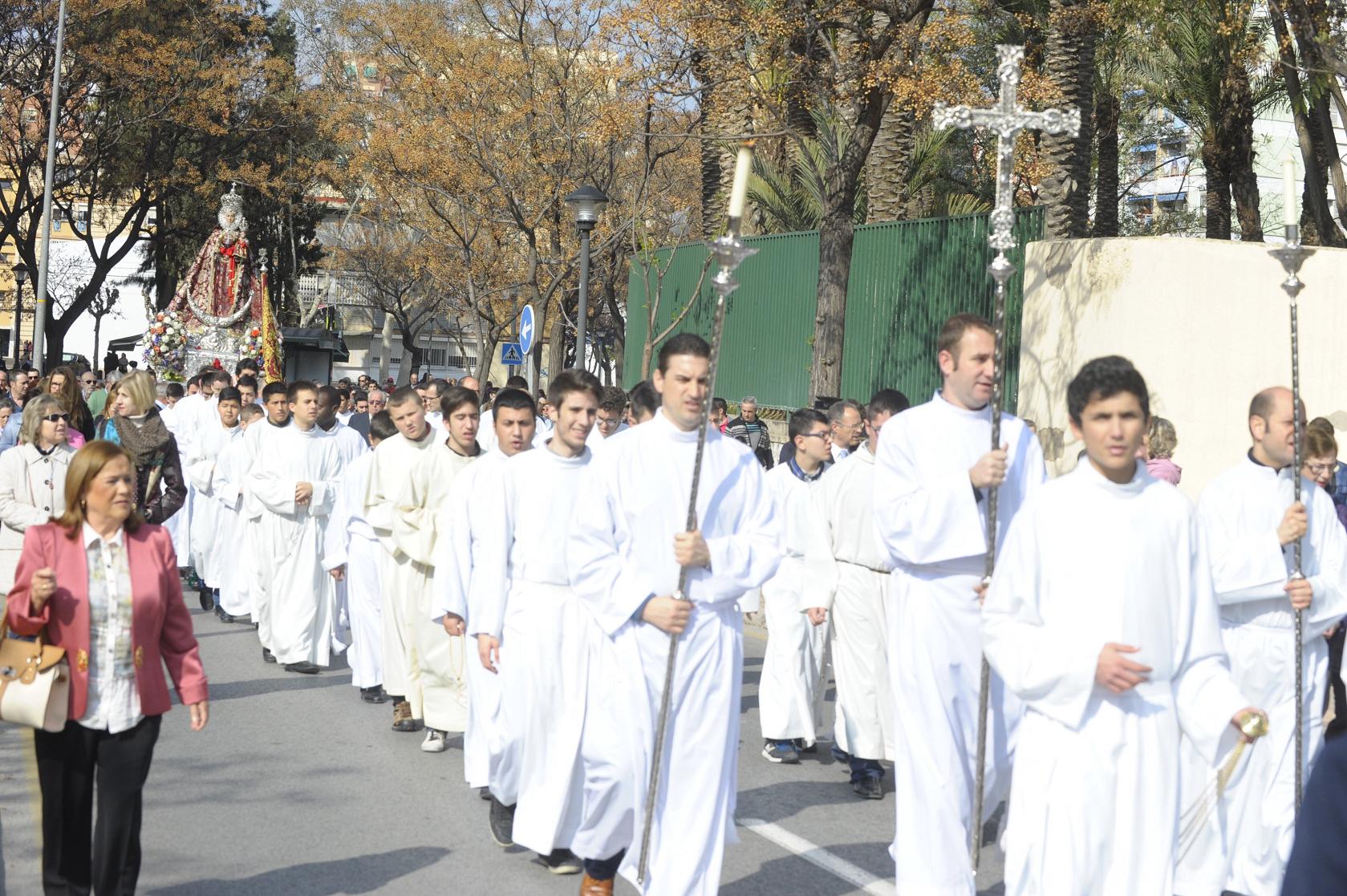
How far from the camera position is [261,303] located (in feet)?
109

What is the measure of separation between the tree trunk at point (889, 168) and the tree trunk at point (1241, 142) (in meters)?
4.78

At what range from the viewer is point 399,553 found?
941cm

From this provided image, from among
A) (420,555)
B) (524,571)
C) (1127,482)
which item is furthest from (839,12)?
(1127,482)

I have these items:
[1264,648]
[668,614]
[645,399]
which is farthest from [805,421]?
[668,614]

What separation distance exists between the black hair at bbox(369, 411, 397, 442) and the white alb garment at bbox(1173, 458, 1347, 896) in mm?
5804

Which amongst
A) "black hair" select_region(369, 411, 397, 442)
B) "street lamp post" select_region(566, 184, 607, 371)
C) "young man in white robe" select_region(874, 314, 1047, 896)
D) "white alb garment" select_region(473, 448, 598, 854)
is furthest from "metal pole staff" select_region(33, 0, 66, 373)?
"young man in white robe" select_region(874, 314, 1047, 896)

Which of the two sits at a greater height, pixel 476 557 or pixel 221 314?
pixel 221 314

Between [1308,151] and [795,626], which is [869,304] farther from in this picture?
→ [795,626]

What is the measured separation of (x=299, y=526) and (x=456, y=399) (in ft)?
11.3

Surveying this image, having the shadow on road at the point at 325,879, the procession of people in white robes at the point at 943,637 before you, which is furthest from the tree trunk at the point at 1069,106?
the shadow on road at the point at 325,879

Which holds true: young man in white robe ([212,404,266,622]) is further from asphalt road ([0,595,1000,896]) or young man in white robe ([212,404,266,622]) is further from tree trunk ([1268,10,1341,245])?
tree trunk ([1268,10,1341,245])

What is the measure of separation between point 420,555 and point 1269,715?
14.9ft

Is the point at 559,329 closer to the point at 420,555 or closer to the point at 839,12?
the point at 839,12

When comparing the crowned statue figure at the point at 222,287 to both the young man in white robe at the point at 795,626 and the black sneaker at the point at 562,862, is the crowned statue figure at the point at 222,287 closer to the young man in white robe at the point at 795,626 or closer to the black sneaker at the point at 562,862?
the young man in white robe at the point at 795,626
